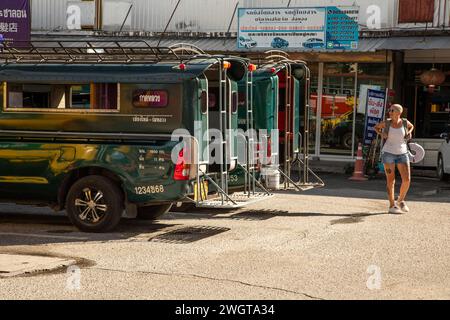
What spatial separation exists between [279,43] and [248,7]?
1.74 metres

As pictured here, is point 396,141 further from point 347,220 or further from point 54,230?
point 54,230

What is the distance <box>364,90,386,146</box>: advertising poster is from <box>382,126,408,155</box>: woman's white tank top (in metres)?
7.89

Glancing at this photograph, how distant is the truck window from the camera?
11461 millimetres

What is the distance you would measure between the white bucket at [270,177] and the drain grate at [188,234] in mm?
1997

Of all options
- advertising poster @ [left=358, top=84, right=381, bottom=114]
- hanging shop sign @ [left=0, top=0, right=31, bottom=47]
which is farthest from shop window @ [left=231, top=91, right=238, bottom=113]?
advertising poster @ [left=358, top=84, right=381, bottom=114]

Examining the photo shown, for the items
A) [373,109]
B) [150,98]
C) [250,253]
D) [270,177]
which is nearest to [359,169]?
[373,109]

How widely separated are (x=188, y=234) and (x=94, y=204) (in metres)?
1.36

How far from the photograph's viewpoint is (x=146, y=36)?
25609 mm

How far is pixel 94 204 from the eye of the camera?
1138cm

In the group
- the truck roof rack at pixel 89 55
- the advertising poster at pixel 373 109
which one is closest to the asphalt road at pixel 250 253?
the truck roof rack at pixel 89 55

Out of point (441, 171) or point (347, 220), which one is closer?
point (347, 220)

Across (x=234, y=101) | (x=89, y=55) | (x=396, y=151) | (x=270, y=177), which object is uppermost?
(x=89, y=55)

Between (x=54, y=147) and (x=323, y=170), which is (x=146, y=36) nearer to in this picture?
(x=323, y=170)

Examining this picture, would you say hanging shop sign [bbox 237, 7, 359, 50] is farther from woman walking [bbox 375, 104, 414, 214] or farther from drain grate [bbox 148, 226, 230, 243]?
drain grate [bbox 148, 226, 230, 243]
